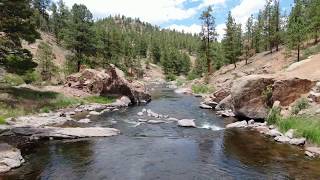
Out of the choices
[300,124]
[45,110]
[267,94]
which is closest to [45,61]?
[45,110]

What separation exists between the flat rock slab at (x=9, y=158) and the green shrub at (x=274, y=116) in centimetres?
2053

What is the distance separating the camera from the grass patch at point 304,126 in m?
24.5

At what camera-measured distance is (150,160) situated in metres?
22.3

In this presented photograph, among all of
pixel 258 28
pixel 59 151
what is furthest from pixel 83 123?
pixel 258 28

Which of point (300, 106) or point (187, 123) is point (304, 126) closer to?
point (300, 106)

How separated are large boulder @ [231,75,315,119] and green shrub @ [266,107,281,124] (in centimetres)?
145

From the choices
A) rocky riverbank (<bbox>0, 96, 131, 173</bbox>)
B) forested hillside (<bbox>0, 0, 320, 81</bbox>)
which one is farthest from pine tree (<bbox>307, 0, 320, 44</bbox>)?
rocky riverbank (<bbox>0, 96, 131, 173</bbox>)

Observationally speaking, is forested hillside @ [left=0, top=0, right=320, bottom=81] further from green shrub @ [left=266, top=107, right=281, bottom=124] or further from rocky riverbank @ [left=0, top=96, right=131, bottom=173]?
green shrub @ [left=266, top=107, right=281, bottom=124]

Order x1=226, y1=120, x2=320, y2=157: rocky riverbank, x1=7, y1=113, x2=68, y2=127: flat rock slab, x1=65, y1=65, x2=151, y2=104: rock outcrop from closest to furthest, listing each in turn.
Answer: x1=226, y1=120, x2=320, y2=157: rocky riverbank < x1=7, y1=113, x2=68, y2=127: flat rock slab < x1=65, y1=65, x2=151, y2=104: rock outcrop

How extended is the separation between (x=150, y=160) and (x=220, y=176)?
4.93 m

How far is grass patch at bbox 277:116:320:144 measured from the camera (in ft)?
80.3

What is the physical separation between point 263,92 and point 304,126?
28.1 feet

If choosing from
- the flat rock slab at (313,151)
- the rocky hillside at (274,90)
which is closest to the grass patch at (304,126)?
the flat rock slab at (313,151)

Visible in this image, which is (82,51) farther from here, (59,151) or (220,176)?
(220,176)
